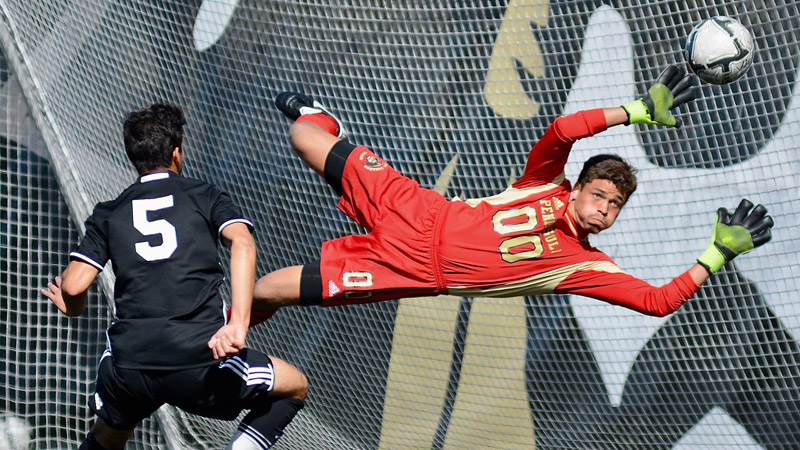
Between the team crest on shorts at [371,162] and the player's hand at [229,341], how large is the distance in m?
1.05

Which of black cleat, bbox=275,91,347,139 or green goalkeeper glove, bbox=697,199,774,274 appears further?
black cleat, bbox=275,91,347,139

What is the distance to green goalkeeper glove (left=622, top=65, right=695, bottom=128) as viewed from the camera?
119 inches

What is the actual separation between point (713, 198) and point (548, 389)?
4.07 ft

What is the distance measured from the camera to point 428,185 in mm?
4590

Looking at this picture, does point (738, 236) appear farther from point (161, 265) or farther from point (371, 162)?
point (161, 265)

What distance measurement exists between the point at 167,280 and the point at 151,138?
451 mm

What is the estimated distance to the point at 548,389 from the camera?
4.48 metres

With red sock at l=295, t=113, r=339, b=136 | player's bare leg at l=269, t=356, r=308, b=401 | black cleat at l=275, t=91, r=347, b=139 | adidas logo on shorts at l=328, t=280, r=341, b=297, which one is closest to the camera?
player's bare leg at l=269, t=356, r=308, b=401

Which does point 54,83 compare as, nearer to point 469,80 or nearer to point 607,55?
A: point 469,80

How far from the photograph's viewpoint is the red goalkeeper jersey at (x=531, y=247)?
322cm

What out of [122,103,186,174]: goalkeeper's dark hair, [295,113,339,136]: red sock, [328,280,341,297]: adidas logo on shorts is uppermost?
[295,113,339,136]: red sock

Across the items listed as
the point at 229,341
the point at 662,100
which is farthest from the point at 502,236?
the point at 229,341

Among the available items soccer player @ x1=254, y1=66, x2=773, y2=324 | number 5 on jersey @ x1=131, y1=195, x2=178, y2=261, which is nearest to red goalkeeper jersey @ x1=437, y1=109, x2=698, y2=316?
soccer player @ x1=254, y1=66, x2=773, y2=324

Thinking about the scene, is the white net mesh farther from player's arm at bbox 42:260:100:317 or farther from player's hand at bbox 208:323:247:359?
player's hand at bbox 208:323:247:359
